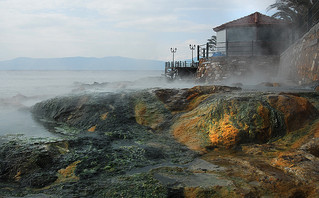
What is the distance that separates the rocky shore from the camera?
2.84 meters

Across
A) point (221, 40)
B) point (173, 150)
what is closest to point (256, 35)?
point (221, 40)

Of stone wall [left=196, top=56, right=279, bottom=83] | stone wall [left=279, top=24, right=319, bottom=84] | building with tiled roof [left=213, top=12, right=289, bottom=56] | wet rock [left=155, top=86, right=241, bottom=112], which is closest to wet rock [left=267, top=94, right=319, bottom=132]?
wet rock [left=155, top=86, right=241, bottom=112]

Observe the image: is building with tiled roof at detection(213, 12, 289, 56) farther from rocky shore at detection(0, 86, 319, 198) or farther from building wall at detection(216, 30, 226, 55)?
rocky shore at detection(0, 86, 319, 198)

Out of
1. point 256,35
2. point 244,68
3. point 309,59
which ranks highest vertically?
point 256,35

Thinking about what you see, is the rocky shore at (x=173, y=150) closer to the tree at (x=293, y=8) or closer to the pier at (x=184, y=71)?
the tree at (x=293, y=8)

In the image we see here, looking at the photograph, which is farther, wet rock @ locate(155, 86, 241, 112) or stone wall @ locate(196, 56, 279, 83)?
stone wall @ locate(196, 56, 279, 83)

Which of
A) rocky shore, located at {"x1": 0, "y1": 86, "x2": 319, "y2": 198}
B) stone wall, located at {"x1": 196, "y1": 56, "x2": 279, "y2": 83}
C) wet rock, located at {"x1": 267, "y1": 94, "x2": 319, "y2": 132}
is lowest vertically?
rocky shore, located at {"x1": 0, "y1": 86, "x2": 319, "y2": 198}

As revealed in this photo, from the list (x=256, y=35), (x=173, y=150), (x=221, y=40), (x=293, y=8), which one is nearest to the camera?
(x=173, y=150)

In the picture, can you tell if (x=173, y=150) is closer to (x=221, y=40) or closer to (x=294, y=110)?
(x=294, y=110)

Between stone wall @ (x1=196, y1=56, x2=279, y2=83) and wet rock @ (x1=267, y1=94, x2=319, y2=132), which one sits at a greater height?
stone wall @ (x1=196, y1=56, x2=279, y2=83)

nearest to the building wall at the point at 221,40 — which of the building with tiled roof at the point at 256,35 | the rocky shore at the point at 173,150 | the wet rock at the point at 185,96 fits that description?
the building with tiled roof at the point at 256,35

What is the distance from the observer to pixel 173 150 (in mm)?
4207

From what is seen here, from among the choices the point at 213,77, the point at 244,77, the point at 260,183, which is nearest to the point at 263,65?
the point at 244,77

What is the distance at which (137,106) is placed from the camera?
6109 mm
